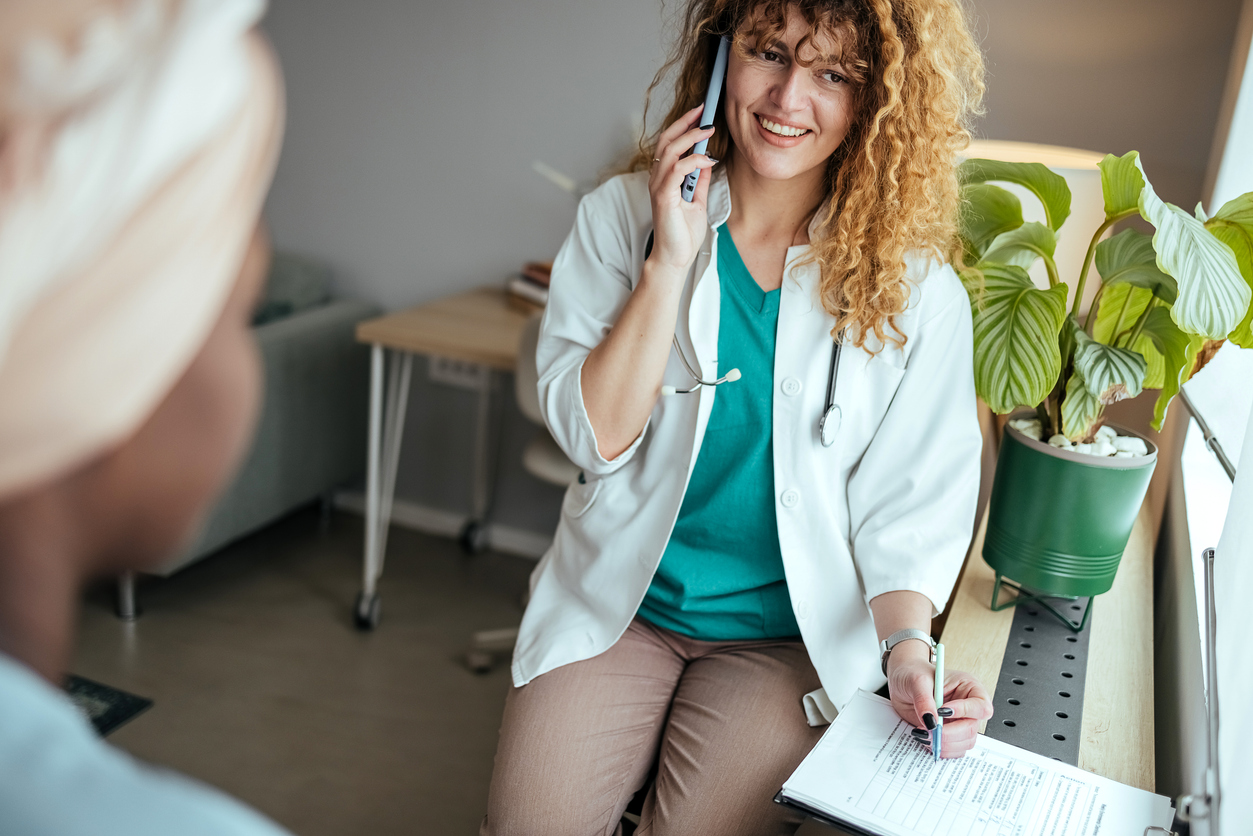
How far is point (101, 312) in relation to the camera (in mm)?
331

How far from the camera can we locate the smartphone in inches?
49.6

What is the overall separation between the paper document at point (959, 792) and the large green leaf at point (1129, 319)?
63 cm

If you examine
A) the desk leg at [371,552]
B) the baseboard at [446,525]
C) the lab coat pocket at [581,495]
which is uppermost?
the lab coat pocket at [581,495]

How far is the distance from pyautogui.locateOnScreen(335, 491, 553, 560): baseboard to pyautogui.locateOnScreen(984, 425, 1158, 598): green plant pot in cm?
174

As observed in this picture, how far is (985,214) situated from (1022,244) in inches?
2.9

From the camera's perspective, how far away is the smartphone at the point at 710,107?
1259 mm

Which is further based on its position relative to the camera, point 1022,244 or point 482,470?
point 482,470

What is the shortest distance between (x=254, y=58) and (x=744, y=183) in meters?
1.03

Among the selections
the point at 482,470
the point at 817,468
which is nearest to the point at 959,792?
the point at 817,468

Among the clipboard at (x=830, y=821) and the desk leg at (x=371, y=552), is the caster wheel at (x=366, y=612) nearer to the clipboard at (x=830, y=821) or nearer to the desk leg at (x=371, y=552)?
the desk leg at (x=371, y=552)

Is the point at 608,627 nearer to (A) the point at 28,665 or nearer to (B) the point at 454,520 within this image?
(A) the point at 28,665

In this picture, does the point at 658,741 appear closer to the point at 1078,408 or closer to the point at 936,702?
the point at 936,702

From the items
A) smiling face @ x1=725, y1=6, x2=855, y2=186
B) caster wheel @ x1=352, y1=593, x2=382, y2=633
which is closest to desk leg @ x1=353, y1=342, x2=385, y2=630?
caster wheel @ x1=352, y1=593, x2=382, y2=633

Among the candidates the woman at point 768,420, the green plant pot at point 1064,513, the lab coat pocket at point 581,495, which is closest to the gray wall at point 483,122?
the woman at point 768,420
